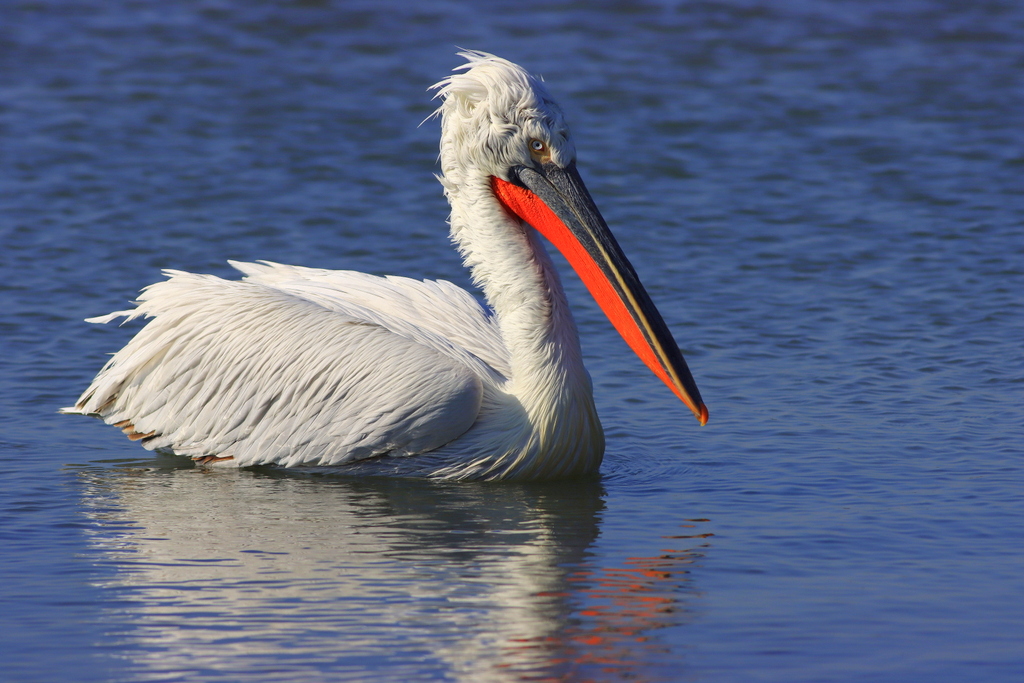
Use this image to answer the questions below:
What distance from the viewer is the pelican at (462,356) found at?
4.89 m

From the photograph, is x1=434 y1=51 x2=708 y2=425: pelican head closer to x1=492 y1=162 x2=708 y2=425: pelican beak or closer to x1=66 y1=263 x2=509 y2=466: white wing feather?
x1=492 y1=162 x2=708 y2=425: pelican beak

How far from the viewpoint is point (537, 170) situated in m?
4.95

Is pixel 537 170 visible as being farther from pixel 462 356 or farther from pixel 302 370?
pixel 302 370

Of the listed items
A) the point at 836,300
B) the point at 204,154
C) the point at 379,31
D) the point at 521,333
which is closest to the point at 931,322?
the point at 836,300

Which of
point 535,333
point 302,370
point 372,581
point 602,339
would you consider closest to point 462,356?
point 535,333

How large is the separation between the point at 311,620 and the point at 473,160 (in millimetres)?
1900

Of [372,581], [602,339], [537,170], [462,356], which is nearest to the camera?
[372,581]

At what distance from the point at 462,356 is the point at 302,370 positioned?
558 mm

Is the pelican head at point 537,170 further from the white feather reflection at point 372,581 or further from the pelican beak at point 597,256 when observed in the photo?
the white feather reflection at point 372,581

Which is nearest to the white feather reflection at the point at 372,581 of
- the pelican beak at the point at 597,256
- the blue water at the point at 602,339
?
the blue water at the point at 602,339

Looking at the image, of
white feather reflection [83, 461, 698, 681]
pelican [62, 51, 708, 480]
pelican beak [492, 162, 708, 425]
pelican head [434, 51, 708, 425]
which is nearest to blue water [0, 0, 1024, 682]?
white feather reflection [83, 461, 698, 681]

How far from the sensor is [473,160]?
503 centimetres

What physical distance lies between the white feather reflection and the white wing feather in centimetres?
18

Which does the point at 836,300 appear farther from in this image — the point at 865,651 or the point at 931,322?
the point at 865,651
